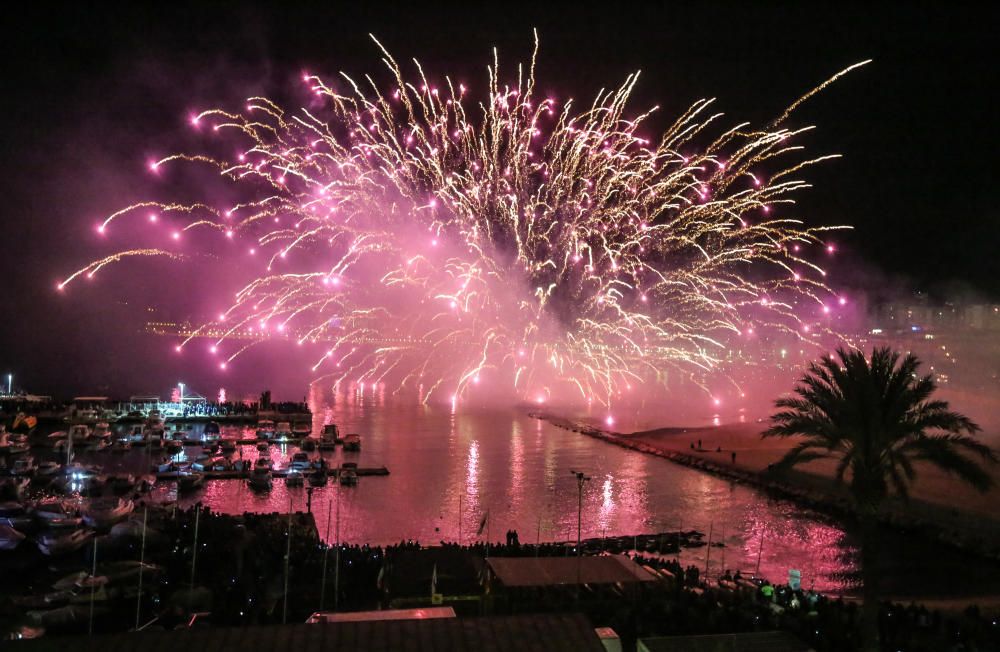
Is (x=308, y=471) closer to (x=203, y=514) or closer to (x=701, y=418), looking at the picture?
(x=203, y=514)

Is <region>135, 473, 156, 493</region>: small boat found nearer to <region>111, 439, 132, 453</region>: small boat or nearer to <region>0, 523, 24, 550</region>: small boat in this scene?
<region>111, 439, 132, 453</region>: small boat

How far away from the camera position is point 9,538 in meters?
18.9

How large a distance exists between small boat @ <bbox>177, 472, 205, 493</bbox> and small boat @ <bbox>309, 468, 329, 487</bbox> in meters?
4.13

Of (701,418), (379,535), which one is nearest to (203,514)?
(379,535)

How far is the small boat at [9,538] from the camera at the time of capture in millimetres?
18812

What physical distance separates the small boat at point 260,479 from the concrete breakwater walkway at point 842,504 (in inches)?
731

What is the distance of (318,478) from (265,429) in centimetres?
1470

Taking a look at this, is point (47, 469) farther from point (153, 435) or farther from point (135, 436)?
point (135, 436)

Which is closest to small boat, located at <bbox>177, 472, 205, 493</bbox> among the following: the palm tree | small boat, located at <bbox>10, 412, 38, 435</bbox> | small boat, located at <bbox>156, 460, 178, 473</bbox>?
small boat, located at <bbox>156, 460, 178, 473</bbox>

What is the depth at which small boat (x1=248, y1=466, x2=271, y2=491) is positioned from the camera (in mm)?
29359

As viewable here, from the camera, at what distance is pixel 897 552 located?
21.4m

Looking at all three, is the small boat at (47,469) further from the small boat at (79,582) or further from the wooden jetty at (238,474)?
the small boat at (79,582)

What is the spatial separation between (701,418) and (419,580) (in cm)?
3749

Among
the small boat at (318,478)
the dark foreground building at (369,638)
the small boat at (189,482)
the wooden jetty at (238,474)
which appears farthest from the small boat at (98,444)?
Result: the dark foreground building at (369,638)
